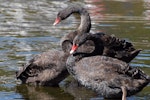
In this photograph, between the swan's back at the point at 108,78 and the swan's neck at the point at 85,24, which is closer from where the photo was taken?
the swan's back at the point at 108,78

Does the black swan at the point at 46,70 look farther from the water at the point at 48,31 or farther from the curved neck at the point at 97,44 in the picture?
the curved neck at the point at 97,44

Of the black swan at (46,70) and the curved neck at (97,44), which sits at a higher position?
the curved neck at (97,44)

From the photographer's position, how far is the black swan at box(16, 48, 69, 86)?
10.3m

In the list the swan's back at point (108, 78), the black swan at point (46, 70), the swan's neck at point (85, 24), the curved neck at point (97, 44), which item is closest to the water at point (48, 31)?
the black swan at point (46, 70)

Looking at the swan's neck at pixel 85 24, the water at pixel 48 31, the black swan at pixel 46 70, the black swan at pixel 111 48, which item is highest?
the swan's neck at pixel 85 24

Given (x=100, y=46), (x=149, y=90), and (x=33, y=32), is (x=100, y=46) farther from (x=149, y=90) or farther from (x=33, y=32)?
(x=33, y=32)

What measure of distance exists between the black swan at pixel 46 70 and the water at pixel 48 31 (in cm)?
14

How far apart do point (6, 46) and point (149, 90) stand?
4.24m

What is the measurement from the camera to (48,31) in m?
16.0

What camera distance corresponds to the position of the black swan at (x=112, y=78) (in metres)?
9.29

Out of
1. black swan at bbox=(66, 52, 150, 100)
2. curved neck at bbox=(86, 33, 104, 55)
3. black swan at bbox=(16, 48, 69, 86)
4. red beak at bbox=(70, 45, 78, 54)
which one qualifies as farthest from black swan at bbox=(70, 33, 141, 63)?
black swan at bbox=(66, 52, 150, 100)

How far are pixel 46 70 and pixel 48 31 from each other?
5.64 metres

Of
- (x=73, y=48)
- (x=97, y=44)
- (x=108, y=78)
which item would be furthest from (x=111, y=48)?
(x=108, y=78)

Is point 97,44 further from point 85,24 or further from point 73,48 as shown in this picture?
point 85,24
